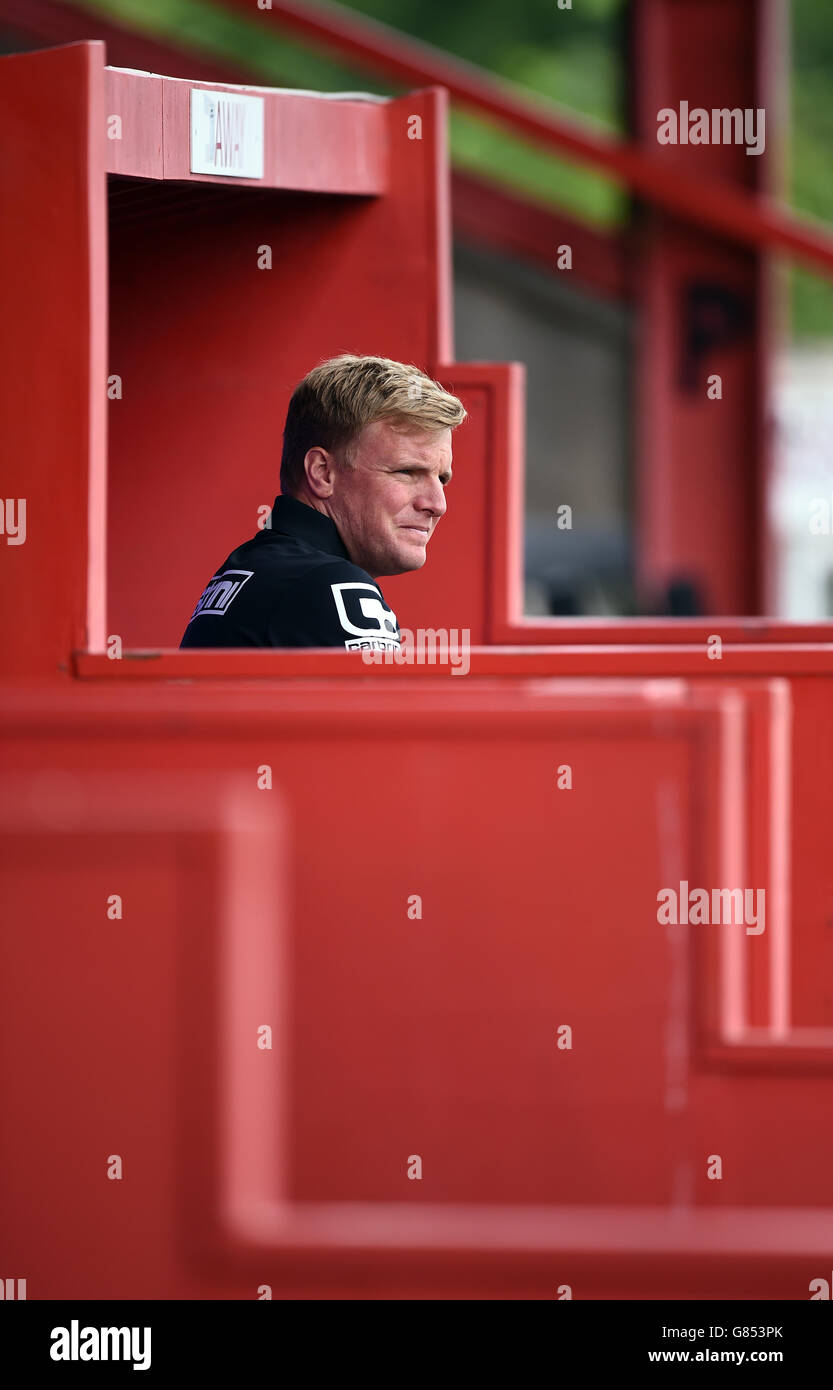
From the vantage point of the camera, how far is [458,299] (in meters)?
9.57

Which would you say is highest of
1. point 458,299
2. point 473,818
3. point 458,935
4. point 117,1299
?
point 458,299

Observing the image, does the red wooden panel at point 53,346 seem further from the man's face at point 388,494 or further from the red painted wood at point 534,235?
the red painted wood at point 534,235

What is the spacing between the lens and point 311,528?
2.61 meters

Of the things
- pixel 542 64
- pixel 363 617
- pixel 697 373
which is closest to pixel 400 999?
pixel 363 617

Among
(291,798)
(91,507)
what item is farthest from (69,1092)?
(91,507)

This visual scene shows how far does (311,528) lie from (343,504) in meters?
0.06

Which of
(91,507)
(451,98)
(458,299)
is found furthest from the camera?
(458,299)

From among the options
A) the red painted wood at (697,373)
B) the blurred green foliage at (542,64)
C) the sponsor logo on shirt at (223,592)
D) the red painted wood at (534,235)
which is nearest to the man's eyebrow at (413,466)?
the sponsor logo on shirt at (223,592)

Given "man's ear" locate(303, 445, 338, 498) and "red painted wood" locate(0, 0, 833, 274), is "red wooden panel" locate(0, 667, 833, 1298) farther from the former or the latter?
"red painted wood" locate(0, 0, 833, 274)

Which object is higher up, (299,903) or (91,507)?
(91,507)

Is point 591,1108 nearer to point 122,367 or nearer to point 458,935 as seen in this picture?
point 458,935

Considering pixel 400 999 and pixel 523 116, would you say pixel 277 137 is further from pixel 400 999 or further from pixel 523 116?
pixel 523 116

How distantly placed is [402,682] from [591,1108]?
2.03 ft

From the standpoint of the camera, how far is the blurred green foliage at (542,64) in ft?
43.9
